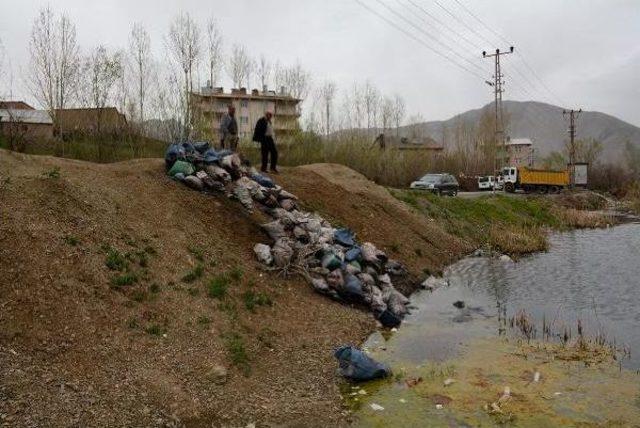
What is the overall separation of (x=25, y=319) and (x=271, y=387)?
11.1 feet

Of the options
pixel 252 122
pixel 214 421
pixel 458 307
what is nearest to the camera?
pixel 214 421

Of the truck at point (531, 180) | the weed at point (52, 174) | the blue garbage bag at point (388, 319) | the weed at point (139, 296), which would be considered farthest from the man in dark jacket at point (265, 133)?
the truck at point (531, 180)

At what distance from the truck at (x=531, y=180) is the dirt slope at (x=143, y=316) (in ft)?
138

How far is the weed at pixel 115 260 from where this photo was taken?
357 inches

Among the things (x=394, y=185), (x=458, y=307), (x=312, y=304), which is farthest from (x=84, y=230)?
(x=394, y=185)

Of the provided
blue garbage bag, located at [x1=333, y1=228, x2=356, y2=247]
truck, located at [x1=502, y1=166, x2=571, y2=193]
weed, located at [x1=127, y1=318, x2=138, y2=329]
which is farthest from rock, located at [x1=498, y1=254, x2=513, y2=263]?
truck, located at [x1=502, y1=166, x2=571, y2=193]

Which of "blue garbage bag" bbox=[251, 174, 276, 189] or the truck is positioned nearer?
"blue garbage bag" bbox=[251, 174, 276, 189]

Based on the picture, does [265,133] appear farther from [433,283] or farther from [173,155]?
[433,283]

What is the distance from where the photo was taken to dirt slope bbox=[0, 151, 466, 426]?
6.72 metres

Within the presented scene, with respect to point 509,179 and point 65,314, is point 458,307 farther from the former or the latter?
point 509,179

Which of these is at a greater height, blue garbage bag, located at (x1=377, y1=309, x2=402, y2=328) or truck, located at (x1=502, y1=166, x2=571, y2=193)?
truck, located at (x1=502, y1=166, x2=571, y2=193)

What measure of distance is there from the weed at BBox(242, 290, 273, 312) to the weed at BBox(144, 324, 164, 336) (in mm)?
1848

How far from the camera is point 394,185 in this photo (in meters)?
44.9

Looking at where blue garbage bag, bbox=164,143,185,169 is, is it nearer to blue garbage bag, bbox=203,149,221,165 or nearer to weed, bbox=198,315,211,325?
blue garbage bag, bbox=203,149,221,165
